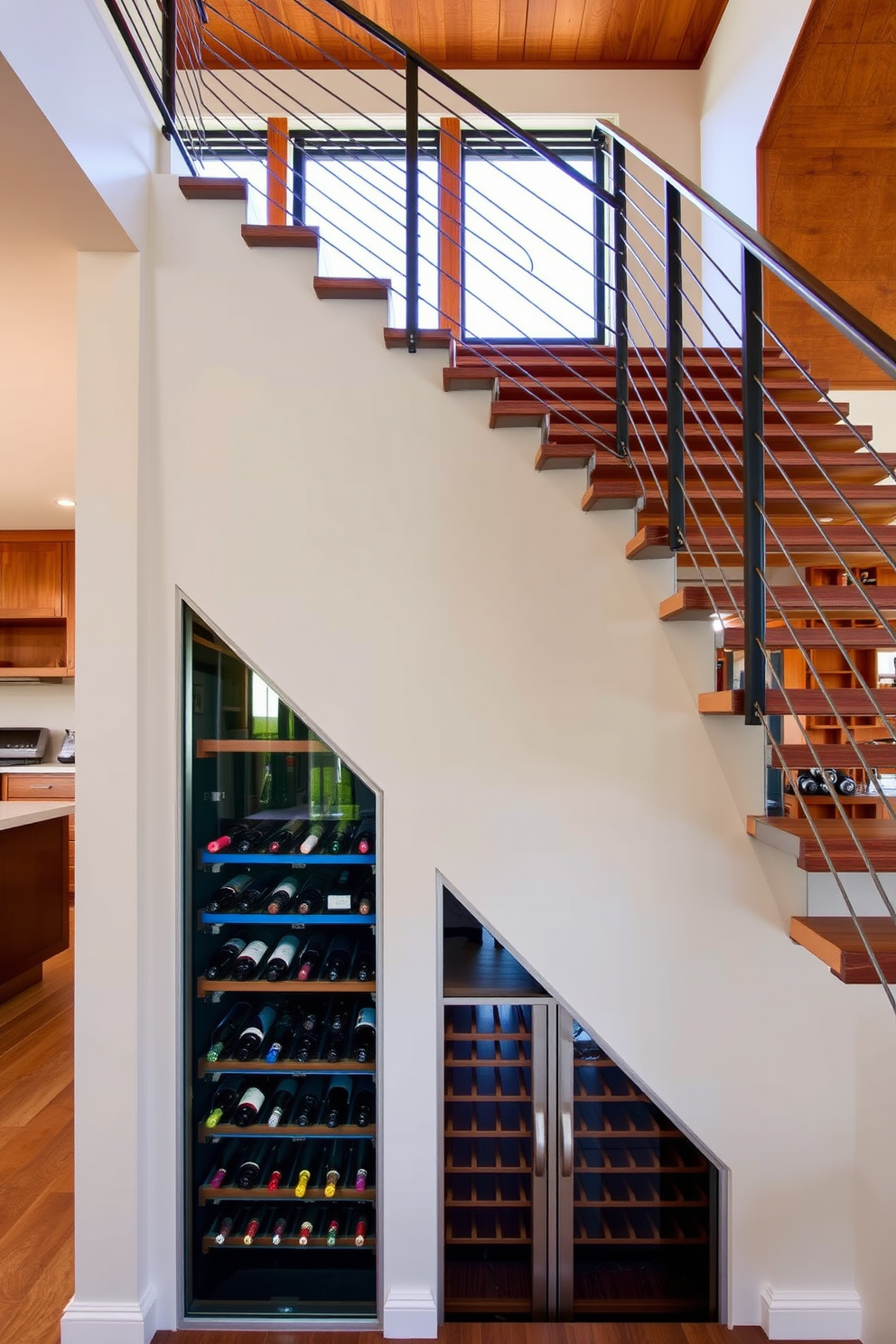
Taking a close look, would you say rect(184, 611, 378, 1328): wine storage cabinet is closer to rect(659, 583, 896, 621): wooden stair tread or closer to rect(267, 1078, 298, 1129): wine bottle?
rect(267, 1078, 298, 1129): wine bottle

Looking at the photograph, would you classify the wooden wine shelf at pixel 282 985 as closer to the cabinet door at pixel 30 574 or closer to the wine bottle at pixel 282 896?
the wine bottle at pixel 282 896

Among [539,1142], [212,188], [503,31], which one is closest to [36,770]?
[212,188]

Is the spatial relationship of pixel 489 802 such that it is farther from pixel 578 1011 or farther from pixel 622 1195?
pixel 622 1195

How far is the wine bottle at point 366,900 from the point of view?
2062 millimetres

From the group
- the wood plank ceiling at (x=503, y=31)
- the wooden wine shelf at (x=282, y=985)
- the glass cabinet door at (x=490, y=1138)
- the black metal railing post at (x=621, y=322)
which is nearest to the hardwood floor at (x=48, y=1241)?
the glass cabinet door at (x=490, y=1138)

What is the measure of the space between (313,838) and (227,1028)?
574 millimetres

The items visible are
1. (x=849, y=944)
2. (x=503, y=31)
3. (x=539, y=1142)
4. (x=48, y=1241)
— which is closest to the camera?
(x=849, y=944)

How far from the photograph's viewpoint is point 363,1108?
2.05 meters

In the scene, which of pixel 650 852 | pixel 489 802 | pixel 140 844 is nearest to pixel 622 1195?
pixel 650 852

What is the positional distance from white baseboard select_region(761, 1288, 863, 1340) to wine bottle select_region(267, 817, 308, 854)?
1.63 metres

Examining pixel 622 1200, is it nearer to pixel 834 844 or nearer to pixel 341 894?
pixel 341 894

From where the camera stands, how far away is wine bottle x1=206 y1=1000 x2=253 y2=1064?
2061 millimetres

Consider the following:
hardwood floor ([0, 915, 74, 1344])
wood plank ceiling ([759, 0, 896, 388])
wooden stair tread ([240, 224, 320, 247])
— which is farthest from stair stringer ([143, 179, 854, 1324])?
wood plank ceiling ([759, 0, 896, 388])

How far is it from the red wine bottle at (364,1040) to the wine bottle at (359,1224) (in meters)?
0.41
